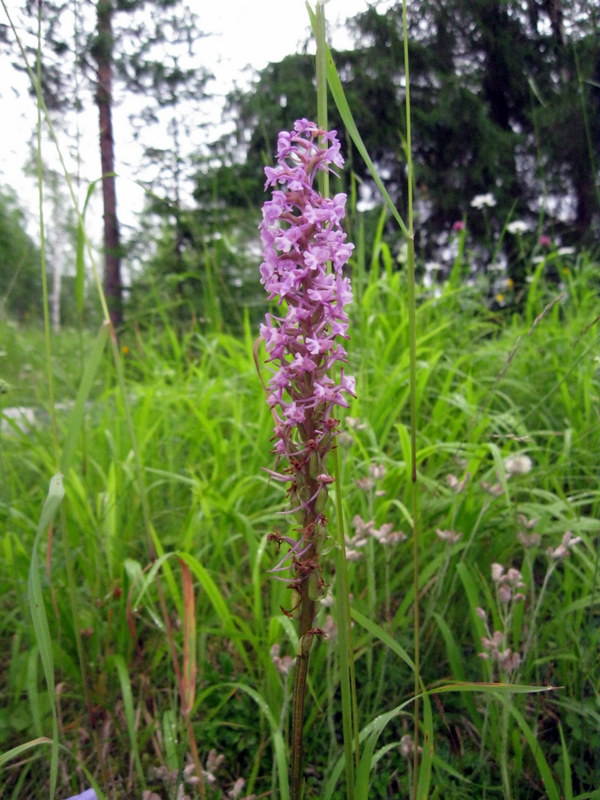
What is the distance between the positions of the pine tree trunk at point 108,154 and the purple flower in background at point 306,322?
0.60 meters

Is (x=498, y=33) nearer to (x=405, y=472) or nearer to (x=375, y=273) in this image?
(x=375, y=273)

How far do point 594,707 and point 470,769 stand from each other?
31 centimetres

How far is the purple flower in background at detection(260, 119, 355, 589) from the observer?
768 mm

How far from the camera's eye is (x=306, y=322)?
79 cm

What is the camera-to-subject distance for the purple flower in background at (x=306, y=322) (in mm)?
768

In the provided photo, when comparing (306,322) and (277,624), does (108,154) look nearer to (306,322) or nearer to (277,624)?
(277,624)

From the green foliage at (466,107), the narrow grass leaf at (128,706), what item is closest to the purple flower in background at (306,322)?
the narrow grass leaf at (128,706)

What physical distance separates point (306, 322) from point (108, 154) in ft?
10.3

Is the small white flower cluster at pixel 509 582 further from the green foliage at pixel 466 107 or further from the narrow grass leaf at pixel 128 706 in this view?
the green foliage at pixel 466 107

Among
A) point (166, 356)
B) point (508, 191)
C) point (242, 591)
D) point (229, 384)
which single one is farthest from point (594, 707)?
point (508, 191)

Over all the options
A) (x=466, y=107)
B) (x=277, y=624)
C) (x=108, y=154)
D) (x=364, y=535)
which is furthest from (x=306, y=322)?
(x=466, y=107)

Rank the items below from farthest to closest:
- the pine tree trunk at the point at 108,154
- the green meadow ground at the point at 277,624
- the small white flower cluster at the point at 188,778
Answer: the pine tree trunk at the point at 108,154 < the green meadow ground at the point at 277,624 < the small white flower cluster at the point at 188,778

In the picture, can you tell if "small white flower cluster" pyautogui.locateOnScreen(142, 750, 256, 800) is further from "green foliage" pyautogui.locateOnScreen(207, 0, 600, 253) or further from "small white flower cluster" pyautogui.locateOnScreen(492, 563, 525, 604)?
"green foliage" pyautogui.locateOnScreen(207, 0, 600, 253)

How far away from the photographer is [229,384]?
2594 mm
